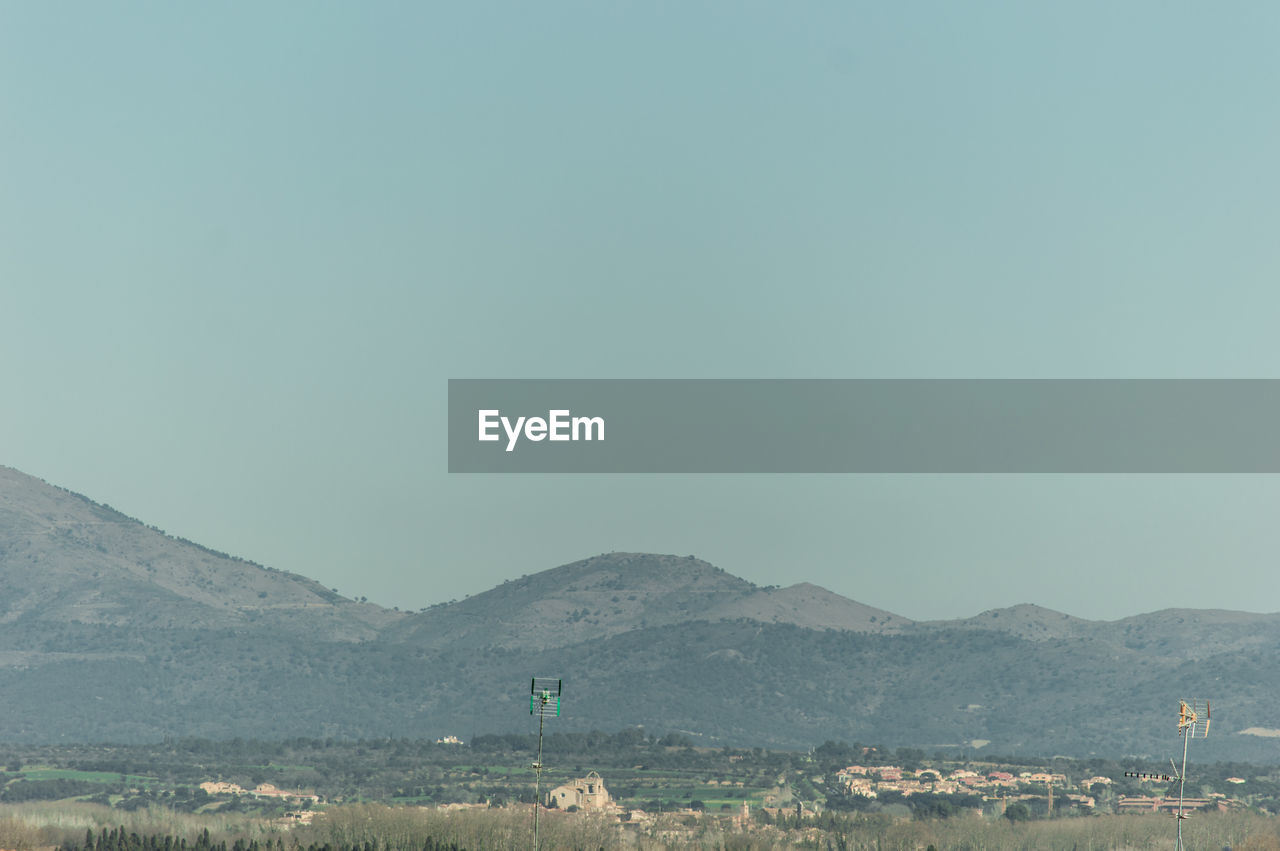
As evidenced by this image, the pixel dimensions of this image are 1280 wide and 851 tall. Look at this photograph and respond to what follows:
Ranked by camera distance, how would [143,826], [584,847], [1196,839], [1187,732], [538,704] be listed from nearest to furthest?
1. [1187,732]
2. [538,704]
3. [584,847]
4. [1196,839]
5. [143,826]

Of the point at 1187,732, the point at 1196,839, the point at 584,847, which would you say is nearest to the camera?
the point at 1187,732

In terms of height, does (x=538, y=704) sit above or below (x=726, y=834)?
above

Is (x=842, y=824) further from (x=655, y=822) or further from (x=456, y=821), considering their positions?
(x=456, y=821)

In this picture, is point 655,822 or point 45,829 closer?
point 45,829

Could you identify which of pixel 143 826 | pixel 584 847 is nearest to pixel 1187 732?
pixel 584 847

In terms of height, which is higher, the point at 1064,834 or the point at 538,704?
the point at 538,704

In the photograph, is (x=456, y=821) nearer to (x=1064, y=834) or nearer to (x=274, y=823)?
(x=274, y=823)

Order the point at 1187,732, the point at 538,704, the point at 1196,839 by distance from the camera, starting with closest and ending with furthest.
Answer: the point at 1187,732 < the point at 538,704 < the point at 1196,839

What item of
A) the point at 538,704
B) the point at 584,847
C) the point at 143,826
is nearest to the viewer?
the point at 538,704

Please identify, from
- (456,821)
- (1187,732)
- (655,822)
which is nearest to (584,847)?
(456,821)
